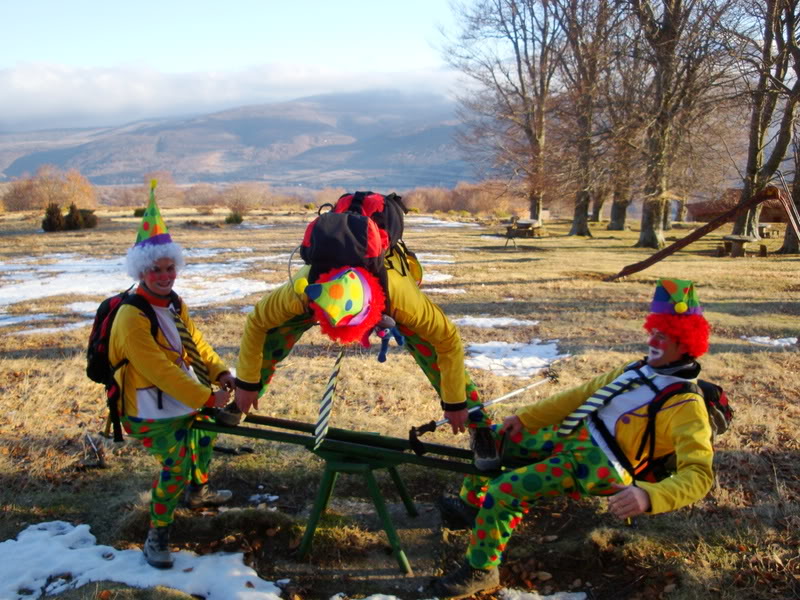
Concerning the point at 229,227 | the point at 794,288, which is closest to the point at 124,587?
the point at 794,288

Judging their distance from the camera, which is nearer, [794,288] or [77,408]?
[77,408]

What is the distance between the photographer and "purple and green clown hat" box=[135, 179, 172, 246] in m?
3.46

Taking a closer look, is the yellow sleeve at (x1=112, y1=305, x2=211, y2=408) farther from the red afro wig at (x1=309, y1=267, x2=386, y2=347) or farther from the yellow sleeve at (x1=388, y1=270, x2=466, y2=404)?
the yellow sleeve at (x1=388, y1=270, x2=466, y2=404)

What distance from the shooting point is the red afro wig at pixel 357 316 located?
281 centimetres

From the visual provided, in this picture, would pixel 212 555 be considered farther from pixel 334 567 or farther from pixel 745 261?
pixel 745 261

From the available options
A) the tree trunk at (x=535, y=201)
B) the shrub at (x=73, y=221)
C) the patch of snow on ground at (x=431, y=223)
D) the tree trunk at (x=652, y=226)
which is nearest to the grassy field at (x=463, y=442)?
the tree trunk at (x=652, y=226)

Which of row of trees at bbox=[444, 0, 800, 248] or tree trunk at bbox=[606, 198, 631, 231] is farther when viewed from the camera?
tree trunk at bbox=[606, 198, 631, 231]

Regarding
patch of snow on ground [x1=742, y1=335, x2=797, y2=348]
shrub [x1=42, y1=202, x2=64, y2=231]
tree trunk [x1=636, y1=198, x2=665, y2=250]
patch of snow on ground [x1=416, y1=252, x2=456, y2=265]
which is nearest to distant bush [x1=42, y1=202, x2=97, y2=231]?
shrub [x1=42, y1=202, x2=64, y2=231]

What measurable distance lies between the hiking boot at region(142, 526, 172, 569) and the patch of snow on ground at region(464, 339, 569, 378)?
12.7 ft

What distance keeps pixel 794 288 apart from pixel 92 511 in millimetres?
11907

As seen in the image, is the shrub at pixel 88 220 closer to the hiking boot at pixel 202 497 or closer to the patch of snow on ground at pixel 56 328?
the patch of snow on ground at pixel 56 328

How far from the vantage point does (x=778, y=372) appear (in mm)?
6289

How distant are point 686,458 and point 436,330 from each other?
1.24 meters

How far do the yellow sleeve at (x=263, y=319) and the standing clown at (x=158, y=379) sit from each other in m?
0.29
